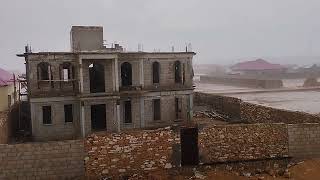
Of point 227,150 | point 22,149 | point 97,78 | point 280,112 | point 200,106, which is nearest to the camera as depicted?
point 22,149

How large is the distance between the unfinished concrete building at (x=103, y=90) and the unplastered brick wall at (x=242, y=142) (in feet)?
34.6

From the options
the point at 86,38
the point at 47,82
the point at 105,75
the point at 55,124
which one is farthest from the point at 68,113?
the point at 86,38

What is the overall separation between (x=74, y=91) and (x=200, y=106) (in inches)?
501

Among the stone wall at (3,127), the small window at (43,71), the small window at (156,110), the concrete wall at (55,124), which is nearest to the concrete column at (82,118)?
the concrete wall at (55,124)

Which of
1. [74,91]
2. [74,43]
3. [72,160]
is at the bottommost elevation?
[72,160]

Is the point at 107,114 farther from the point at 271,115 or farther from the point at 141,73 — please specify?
the point at 271,115

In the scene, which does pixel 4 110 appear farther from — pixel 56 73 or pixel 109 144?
pixel 109 144

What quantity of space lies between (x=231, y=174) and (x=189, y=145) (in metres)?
2.18

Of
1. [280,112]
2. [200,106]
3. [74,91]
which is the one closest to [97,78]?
[74,91]

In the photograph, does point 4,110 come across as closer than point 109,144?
No

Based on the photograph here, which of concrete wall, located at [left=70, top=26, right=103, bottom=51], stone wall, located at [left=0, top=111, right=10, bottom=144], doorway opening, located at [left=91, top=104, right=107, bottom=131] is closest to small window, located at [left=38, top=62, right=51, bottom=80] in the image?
stone wall, located at [left=0, top=111, right=10, bottom=144]

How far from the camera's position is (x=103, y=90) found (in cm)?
2758

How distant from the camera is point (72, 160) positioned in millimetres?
16312

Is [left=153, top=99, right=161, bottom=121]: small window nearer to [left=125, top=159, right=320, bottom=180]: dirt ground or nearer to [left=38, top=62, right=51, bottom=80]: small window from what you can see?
[left=38, top=62, right=51, bottom=80]: small window
